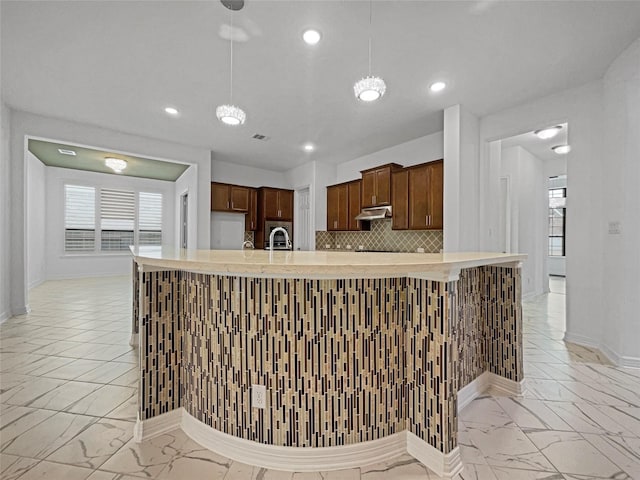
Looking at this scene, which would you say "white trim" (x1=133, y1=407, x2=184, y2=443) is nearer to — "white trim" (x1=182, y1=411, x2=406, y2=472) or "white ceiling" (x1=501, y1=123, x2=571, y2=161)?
"white trim" (x1=182, y1=411, x2=406, y2=472)

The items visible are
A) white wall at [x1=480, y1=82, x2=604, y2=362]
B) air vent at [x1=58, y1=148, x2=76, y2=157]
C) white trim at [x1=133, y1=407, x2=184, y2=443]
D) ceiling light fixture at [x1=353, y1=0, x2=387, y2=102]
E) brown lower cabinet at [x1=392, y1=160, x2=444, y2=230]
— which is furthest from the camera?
air vent at [x1=58, y1=148, x2=76, y2=157]

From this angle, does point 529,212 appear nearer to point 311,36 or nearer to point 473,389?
point 473,389

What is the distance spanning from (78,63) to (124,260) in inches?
260

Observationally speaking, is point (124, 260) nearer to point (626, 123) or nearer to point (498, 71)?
point (498, 71)

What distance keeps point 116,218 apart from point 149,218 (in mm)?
771

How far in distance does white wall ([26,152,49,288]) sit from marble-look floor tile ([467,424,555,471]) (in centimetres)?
778

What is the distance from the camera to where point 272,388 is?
145cm

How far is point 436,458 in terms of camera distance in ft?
4.60

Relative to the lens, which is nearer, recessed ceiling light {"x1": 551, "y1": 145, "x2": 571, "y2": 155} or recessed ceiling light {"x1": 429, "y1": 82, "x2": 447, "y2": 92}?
recessed ceiling light {"x1": 429, "y1": 82, "x2": 447, "y2": 92}

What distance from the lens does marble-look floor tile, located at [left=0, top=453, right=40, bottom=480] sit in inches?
53.6

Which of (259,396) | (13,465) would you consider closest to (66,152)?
(13,465)

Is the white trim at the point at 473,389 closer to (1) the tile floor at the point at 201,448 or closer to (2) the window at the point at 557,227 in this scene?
(1) the tile floor at the point at 201,448

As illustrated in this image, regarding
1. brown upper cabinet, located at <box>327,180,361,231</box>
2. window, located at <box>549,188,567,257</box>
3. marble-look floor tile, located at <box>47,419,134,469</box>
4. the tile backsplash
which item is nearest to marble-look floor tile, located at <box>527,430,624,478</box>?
marble-look floor tile, located at <box>47,419,134,469</box>

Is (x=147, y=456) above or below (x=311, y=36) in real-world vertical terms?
below
